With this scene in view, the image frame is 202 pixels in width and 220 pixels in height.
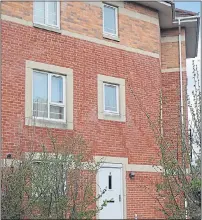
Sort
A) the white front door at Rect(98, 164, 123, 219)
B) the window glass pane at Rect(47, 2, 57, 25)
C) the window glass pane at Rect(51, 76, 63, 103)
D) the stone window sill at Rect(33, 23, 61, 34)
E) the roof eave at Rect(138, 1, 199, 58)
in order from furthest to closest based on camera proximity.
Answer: the roof eave at Rect(138, 1, 199, 58), the white front door at Rect(98, 164, 123, 219), the window glass pane at Rect(47, 2, 57, 25), the window glass pane at Rect(51, 76, 63, 103), the stone window sill at Rect(33, 23, 61, 34)

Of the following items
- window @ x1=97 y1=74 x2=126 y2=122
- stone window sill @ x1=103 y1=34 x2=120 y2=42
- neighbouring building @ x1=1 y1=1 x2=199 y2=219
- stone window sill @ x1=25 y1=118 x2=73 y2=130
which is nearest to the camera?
stone window sill @ x1=25 y1=118 x2=73 y2=130

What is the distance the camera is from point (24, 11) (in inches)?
577

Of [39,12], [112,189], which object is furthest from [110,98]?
[39,12]

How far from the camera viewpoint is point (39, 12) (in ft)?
49.7

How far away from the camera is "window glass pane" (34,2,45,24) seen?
49.3 feet

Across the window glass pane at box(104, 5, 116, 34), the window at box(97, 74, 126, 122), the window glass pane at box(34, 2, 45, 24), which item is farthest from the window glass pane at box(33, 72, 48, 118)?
the window glass pane at box(104, 5, 116, 34)

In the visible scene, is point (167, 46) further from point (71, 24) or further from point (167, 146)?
point (167, 146)

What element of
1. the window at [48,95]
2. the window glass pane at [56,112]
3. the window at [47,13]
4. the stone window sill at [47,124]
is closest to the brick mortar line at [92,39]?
the window at [47,13]

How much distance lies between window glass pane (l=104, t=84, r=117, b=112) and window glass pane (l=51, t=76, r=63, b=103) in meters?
1.79

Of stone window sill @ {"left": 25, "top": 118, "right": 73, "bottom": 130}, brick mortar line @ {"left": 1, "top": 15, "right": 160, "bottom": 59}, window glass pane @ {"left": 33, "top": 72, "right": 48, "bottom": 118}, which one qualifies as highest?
brick mortar line @ {"left": 1, "top": 15, "right": 160, "bottom": 59}

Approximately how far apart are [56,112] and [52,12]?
3.18 meters

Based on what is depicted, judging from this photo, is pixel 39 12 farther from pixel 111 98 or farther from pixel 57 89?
pixel 111 98

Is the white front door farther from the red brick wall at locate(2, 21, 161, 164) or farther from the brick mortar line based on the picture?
the brick mortar line

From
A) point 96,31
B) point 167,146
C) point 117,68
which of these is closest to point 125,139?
point 117,68
